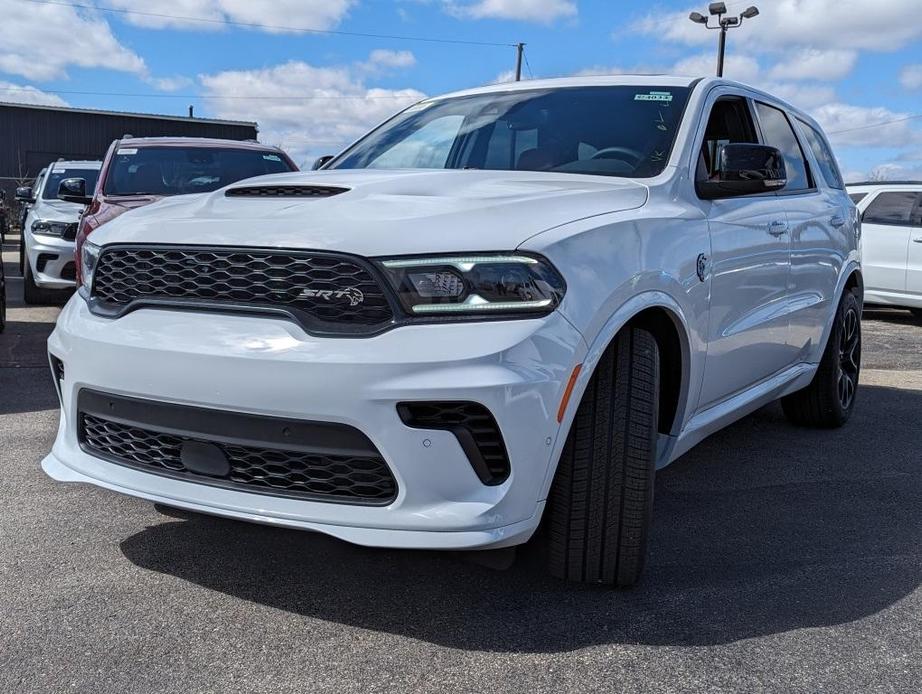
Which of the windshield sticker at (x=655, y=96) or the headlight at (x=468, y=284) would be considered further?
the windshield sticker at (x=655, y=96)

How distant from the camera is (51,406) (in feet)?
17.5

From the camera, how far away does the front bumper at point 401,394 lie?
231 centimetres

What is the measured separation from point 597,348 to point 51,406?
3831 millimetres

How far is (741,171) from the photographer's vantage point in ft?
11.3

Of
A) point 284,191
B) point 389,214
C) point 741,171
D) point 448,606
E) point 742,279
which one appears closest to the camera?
point 389,214

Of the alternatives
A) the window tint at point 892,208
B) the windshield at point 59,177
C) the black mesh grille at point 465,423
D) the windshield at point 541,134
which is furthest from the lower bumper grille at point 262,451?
the window tint at point 892,208

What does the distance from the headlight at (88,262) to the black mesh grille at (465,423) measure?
3.90ft

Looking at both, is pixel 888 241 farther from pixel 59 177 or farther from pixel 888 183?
pixel 59 177

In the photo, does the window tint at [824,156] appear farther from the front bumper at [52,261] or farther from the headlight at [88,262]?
the front bumper at [52,261]

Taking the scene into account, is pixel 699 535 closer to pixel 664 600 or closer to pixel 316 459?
pixel 664 600

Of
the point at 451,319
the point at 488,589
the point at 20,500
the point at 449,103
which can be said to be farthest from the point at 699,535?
the point at 20,500

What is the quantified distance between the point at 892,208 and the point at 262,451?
10.5 m

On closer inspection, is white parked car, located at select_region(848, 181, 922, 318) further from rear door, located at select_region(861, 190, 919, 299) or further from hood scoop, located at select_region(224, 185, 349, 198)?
hood scoop, located at select_region(224, 185, 349, 198)

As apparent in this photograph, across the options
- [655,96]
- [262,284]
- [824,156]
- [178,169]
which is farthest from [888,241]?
[262,284]
